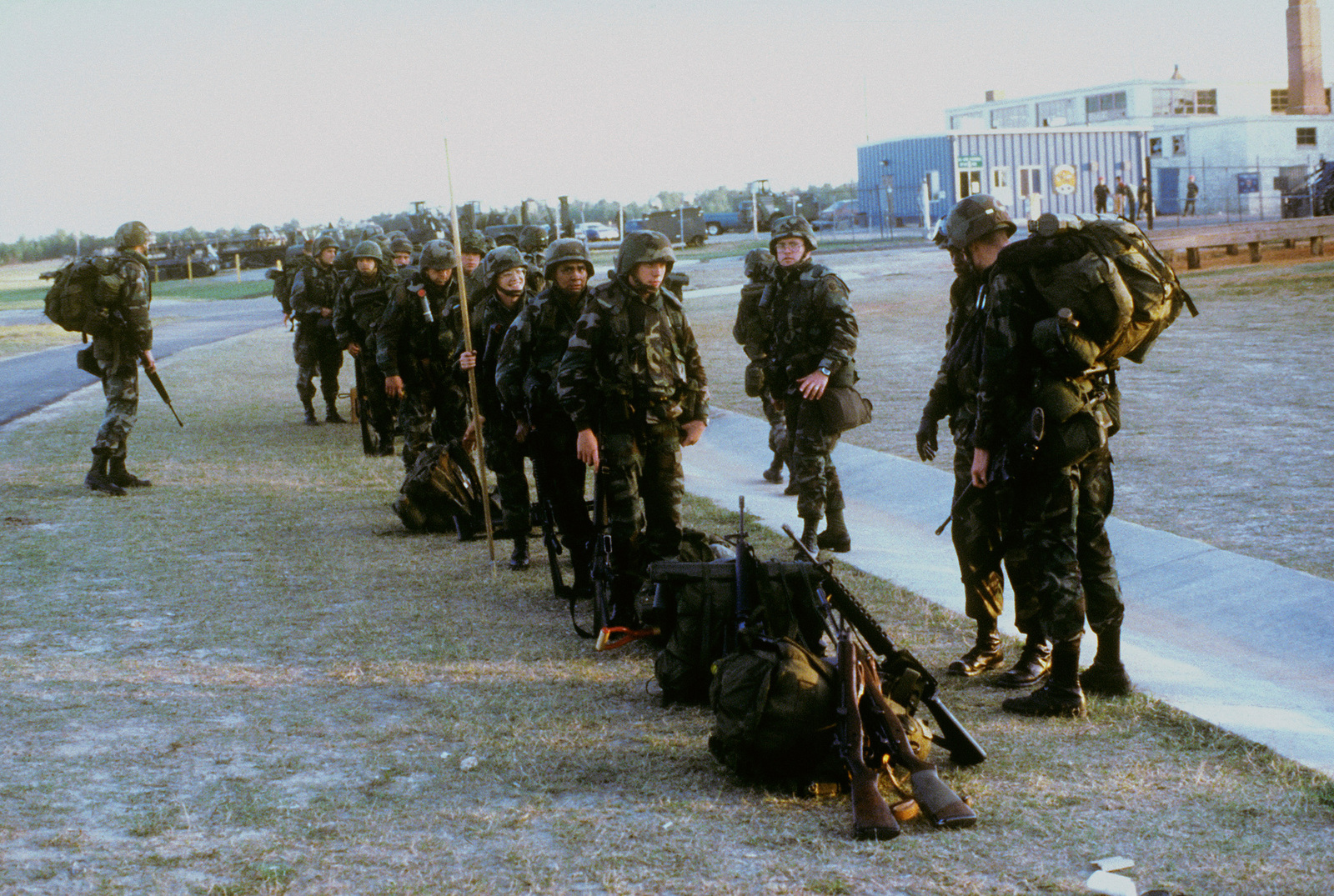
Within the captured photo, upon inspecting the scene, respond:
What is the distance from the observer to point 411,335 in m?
10.2

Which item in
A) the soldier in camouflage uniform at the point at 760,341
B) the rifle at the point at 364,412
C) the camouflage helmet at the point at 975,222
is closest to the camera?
the camouflage helmet at the point at 975,222

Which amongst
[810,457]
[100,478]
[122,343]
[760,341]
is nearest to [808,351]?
[810,457]

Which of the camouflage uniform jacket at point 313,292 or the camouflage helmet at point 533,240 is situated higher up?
the camouflage helmet at point 533,240

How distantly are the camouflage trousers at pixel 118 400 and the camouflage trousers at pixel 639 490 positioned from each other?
623cm

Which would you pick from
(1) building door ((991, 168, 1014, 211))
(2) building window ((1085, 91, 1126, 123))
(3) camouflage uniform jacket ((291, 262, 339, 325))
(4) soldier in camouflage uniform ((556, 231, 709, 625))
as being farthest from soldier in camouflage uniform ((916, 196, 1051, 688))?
(2) building window ((1085, 91, 1126, 123))

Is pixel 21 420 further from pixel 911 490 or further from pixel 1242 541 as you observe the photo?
pixel 1242 541

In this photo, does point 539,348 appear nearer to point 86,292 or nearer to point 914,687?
point 914,687

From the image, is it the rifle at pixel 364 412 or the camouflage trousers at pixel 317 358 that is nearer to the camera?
the rifle at pixel 364 412

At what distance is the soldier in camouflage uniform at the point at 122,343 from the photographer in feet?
34.9

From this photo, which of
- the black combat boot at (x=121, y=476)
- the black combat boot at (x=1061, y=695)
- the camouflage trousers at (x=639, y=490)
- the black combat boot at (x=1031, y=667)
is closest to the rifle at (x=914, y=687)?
the black combat boot at (x=1061, y=695)

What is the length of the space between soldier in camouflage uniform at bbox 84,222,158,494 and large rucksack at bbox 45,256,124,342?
0.01 m

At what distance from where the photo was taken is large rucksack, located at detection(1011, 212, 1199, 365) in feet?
15.6

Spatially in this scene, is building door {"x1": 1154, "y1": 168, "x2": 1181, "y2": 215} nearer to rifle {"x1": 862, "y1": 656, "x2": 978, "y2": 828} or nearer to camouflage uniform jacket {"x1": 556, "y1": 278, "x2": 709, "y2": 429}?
camouflage uniform jacket {"x1": 556, "y1": 278, "x2": 709, "y2": 429}

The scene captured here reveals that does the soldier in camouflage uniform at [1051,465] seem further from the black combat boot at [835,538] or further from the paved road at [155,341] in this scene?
the paved road at [155,341]
